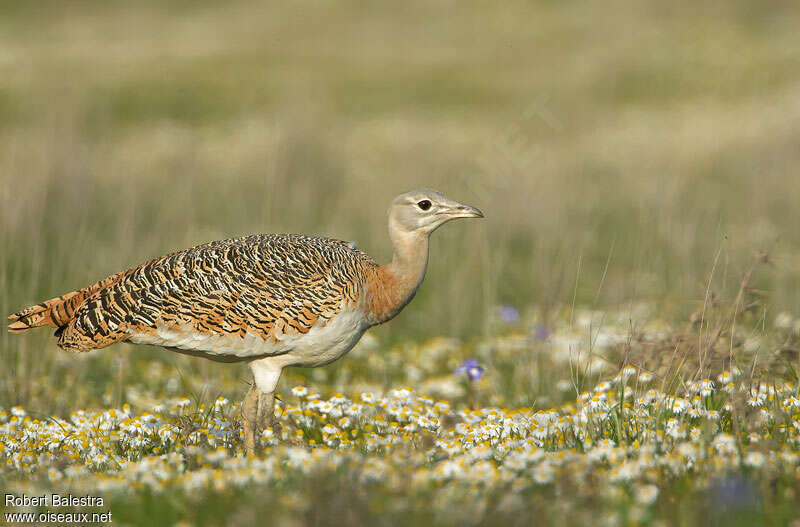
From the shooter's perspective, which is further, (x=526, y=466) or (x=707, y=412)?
(x=707, y=412)

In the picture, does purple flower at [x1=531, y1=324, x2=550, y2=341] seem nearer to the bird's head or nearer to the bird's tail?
the bird's head

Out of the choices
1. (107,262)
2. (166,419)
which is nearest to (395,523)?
(166,419)

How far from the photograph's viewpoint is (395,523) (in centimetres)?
322

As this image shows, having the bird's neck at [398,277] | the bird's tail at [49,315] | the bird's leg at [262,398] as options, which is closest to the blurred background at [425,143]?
the bird's neck at [398,277]

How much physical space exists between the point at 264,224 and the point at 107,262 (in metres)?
1.66

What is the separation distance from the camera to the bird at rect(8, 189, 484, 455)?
509 centimetres

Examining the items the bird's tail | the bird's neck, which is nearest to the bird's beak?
the bird's neck

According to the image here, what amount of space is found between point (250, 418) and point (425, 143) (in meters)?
12.0

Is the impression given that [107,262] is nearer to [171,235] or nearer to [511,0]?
[171,235]

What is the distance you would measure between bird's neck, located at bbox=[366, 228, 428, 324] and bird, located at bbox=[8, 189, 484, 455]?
0.04 feet

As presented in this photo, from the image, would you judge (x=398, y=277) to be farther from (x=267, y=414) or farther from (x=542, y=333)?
(x=542, y=333)

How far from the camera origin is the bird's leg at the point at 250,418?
15.8 feet

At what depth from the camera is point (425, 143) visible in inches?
654

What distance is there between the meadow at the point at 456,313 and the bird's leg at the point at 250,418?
12cm
